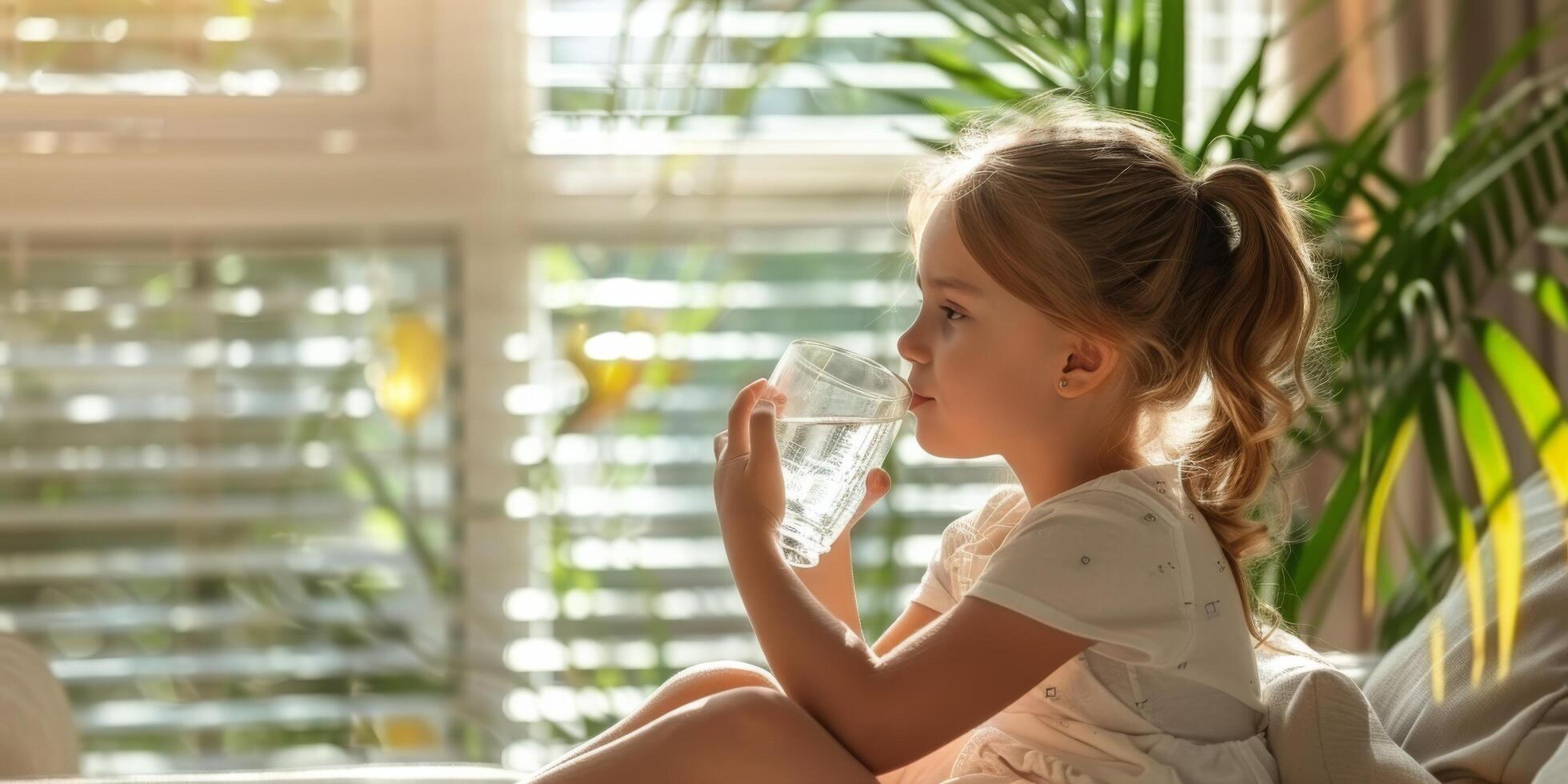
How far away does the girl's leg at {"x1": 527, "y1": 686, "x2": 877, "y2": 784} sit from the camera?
100 centimetres

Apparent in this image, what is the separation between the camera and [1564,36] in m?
2.14

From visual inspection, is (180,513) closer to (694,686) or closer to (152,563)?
(152,563)

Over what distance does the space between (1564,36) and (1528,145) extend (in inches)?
26.4

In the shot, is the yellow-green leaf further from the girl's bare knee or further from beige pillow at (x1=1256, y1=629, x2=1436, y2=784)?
the girl's bare knee

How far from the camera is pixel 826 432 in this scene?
1119 mm

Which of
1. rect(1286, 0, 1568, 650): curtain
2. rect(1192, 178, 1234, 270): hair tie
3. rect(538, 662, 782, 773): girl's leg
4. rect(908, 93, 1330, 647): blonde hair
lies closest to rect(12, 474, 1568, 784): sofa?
rect(908, 93, 1330, 647): blonde hair

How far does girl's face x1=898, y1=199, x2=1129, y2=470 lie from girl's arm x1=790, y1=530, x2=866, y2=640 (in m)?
0.15

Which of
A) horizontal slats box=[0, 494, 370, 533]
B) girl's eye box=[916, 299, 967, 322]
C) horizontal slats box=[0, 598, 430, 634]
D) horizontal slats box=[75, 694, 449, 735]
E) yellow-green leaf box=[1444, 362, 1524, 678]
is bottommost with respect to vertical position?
horizontal slats box=[75, 694, 449, 735]

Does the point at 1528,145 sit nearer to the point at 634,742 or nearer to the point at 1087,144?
the point at 1087,144

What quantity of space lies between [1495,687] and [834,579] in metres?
0.51

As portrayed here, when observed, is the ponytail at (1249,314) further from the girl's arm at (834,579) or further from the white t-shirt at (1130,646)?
the girl's arm at (834,579)

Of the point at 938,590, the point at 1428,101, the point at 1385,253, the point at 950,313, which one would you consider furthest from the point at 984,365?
the point at 1428,101

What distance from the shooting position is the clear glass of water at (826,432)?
1096mm

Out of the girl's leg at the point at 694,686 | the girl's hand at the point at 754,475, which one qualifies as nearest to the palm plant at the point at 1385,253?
the girl's hand at the point at 754,475
